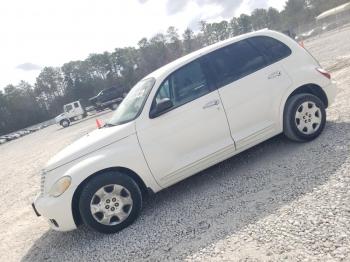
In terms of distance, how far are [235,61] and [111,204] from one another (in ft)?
9.10

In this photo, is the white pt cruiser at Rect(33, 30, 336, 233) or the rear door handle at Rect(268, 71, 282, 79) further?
the rear door handle at Rect(268, 71, 282, 79)

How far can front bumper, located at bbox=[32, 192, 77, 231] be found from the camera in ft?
15.1

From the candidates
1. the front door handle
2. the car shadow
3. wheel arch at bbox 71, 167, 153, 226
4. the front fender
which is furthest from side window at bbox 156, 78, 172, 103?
the car shadow

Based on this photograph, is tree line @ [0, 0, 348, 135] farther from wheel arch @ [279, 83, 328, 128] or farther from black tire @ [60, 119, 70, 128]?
wheel arch @ [279, 83, 328, 128]

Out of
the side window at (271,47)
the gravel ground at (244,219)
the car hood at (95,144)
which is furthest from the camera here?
the side window at (271,47)

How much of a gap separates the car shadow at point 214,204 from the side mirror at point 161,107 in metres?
1.30

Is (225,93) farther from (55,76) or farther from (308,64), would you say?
(55,76)

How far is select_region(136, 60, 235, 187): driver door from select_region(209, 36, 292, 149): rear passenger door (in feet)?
0.62

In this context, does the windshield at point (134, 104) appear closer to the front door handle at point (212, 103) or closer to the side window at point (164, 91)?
the side window at point (164, 91)

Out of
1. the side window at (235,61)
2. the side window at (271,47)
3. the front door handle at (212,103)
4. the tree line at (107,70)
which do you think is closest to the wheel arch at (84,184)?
the front door handle at (212,103)

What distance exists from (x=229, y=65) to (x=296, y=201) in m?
2.31

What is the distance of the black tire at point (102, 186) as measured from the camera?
15.1ft

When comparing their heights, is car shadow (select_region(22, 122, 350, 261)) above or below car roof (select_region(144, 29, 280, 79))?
below

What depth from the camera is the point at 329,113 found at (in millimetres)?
7008
